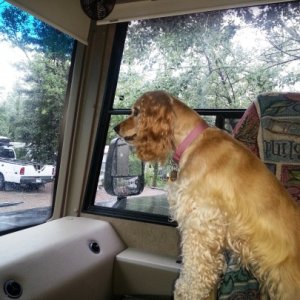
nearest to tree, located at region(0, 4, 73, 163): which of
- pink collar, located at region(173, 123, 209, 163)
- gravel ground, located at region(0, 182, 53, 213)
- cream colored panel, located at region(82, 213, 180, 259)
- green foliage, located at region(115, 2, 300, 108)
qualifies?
gravel ground, located at region(0, 182, 53, 213)

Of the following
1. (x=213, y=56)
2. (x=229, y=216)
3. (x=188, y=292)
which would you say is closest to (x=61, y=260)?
(x=188, y=292)

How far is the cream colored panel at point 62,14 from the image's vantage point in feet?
9.05

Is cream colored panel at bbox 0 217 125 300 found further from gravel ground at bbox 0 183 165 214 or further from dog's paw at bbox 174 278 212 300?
dog's paw at bbox 174 278 212 300

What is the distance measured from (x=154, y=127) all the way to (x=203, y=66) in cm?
130

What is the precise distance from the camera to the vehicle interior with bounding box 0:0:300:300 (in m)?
2.71

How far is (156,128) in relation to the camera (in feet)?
7.00

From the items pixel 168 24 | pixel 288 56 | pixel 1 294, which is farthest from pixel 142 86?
pixel 1 294

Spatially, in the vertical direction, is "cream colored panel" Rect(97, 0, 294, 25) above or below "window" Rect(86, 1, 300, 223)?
above

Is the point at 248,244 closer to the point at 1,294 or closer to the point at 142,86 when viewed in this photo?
the point at 1,294

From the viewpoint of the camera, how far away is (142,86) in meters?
3.41

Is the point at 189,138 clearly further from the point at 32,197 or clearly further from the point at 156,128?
the point at 32,197

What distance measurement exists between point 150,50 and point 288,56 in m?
1.29

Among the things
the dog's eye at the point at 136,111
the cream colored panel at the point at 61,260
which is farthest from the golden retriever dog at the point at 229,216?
the cream colored panel at the point at 61,260

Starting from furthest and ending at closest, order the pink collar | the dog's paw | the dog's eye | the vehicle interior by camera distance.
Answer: the vehicle interior
the dog's eye
the pink collar
the dog's paw
